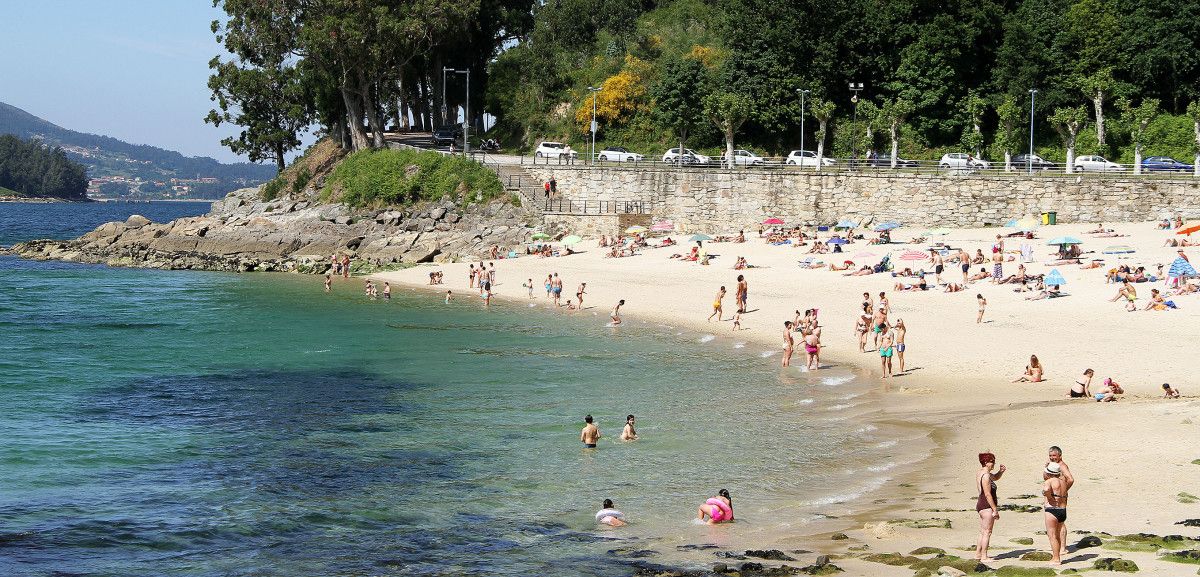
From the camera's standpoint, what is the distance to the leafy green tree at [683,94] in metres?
59.9

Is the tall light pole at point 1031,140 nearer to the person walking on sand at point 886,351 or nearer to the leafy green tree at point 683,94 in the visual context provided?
the leafy green tree at point 683,94

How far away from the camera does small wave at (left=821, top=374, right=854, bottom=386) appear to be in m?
23.6

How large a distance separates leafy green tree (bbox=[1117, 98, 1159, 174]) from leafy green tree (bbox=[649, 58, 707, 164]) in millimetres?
20466

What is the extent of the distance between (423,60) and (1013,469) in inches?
2207

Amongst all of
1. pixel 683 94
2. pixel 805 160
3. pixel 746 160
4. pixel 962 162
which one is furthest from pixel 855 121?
pixel 683 94

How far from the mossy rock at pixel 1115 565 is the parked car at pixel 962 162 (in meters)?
40.1

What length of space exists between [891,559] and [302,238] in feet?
161

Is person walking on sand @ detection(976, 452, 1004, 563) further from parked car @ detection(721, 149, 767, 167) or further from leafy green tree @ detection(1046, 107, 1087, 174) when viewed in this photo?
parked car @ detection(721, 149, 767, 167)

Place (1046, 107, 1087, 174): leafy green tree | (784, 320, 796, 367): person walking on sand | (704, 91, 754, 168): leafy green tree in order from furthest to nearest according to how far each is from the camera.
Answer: (704, 91, 754, 168): leafy green tree, (1046, 107, 1087, 174): leafy green tree, (784, 320, 796, 367): person walking on sand

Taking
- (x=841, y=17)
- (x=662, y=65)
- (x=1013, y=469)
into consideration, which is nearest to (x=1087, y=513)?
(x=1013, y=469)

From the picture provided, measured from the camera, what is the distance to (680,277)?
132ft

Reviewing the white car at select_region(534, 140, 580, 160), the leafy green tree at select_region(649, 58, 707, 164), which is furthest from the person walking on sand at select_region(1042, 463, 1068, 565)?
the leafy green tree at select_region(649, 58, 707, 164)

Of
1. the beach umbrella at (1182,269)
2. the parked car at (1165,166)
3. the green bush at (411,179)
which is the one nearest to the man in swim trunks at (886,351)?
the beach umbrella at (1182,269)

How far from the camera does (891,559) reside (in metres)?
12.3
